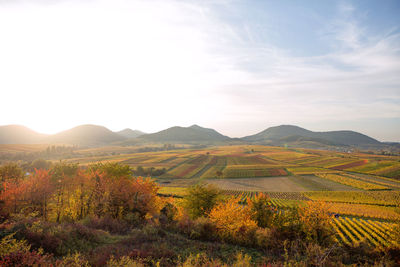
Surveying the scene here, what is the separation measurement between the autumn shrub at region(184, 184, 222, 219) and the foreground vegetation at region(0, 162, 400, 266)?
7.4 inches

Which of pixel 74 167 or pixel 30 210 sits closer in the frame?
pixel 30 210

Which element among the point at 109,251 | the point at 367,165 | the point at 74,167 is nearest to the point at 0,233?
the point at 109,251

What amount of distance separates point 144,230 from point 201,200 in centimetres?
1877

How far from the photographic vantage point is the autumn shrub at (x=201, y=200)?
1399 inches

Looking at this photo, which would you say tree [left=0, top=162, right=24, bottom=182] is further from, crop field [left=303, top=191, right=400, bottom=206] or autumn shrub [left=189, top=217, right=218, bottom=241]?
crop field [left=303, top=191, right=400, bottom=206]

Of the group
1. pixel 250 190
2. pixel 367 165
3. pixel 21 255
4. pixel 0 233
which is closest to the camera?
pixel 21 255

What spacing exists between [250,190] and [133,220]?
61.4 m

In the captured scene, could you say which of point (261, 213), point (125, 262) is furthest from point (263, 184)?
point (125, 262)

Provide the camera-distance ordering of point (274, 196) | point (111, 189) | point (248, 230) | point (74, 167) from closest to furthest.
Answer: point (248, 230) → point (111, 189) → point (74, 167) → point (274, 196)

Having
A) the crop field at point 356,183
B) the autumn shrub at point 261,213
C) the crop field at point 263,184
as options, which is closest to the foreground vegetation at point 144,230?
the autumn shrub at point 261,213

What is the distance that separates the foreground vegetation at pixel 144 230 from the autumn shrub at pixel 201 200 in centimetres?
19

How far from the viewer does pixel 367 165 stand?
389 ft

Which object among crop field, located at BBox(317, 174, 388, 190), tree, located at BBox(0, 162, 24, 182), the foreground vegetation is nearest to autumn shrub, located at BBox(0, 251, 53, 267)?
the foreground vegetation

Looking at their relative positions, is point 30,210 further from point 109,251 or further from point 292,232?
point 292,232
